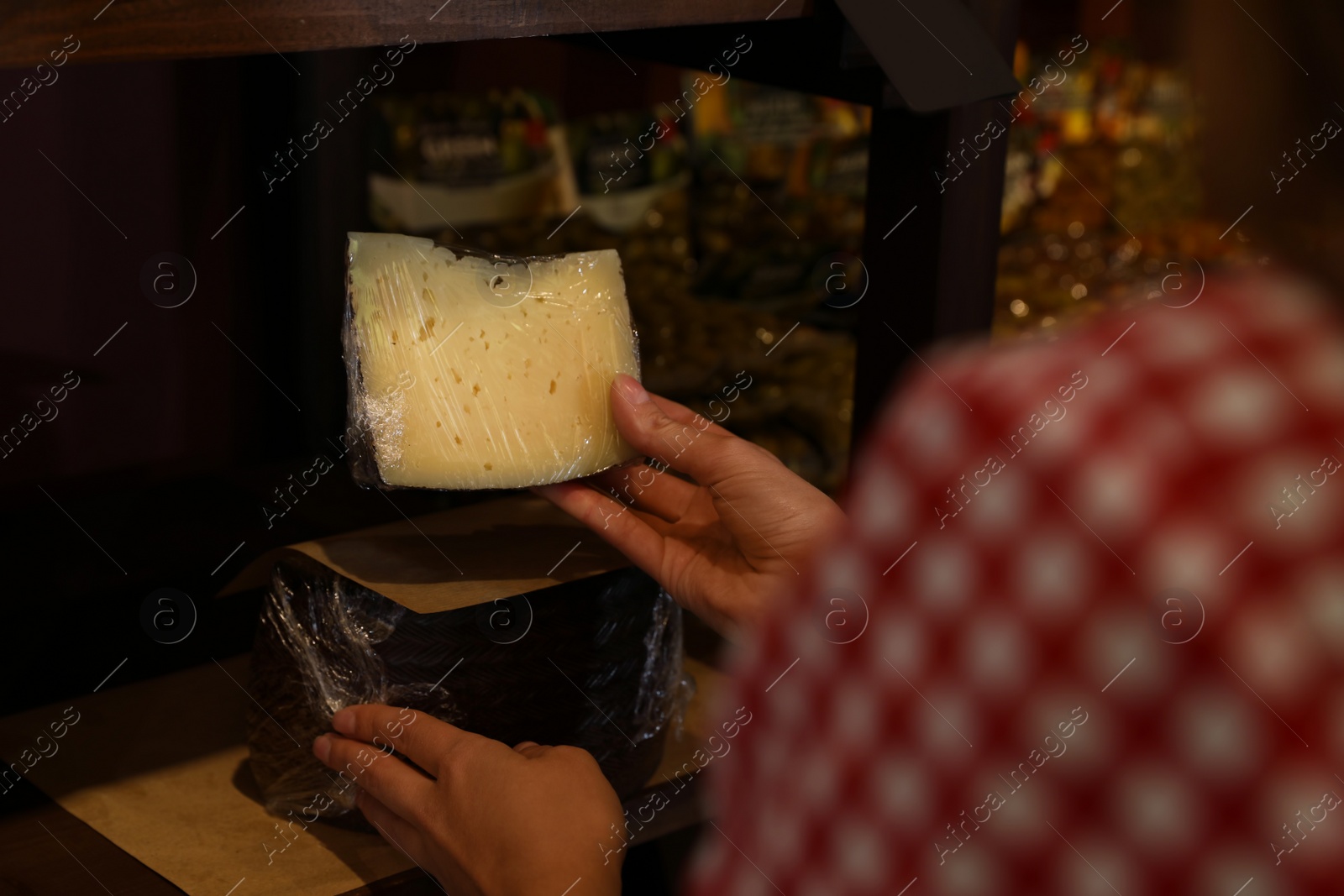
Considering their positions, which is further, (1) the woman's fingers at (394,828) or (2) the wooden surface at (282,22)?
(1) the woman's fingers at (394,828)

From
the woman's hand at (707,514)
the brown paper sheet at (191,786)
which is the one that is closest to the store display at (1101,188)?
the woman's hand at (707,514)

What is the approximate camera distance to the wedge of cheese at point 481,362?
922 millimetres

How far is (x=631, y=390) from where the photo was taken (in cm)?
97

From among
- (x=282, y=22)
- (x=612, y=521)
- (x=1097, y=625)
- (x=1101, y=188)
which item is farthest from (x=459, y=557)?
(x=1101, y=188)

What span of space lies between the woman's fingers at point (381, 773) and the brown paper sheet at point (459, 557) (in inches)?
4.7

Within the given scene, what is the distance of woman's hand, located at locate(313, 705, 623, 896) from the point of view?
82 cm

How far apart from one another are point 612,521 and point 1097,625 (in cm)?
73

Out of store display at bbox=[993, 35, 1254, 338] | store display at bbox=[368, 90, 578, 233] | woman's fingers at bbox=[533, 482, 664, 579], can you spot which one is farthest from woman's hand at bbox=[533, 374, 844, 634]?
store display at bbox=[993, 35, 1254, 338]

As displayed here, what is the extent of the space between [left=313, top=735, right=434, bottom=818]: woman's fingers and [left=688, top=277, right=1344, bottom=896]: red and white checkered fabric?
1.91 ft

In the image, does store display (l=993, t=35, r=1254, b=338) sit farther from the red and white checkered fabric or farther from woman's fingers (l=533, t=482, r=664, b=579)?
the red and white checkered fabric

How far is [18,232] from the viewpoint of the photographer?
1546 mm

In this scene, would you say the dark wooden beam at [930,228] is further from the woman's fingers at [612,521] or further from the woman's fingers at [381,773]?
the woman's fingers at [381,773]

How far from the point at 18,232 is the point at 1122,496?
1.58 metres

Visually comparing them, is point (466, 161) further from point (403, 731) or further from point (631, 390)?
point (403, 731)
